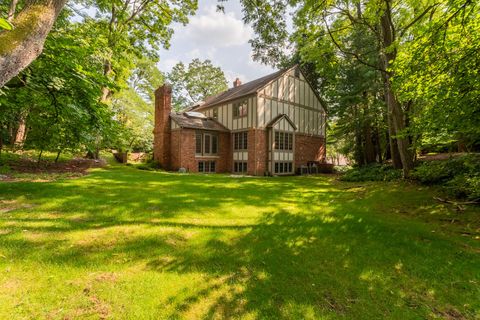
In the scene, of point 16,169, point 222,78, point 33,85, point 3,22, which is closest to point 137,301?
point 3,22

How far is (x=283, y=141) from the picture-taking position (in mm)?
19859

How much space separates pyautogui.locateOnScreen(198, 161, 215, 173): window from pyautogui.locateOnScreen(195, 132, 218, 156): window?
78cm

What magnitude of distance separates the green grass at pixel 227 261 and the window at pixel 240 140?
12.6 m

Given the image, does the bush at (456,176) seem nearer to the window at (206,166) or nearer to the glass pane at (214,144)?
the glass pane at (214,144)

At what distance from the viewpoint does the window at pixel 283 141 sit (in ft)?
→ 64.0

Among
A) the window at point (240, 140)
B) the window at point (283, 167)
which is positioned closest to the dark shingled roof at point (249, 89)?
the window at point (240, 140)

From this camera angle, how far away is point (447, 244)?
511 cm

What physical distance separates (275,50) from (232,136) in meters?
12.8

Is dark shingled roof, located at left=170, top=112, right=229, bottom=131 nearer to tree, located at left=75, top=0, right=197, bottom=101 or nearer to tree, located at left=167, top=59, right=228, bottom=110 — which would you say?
tree, located at left=75, top=0, right=197, bottom=101

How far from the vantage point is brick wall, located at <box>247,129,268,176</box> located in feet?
60.8

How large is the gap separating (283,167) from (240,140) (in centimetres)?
433

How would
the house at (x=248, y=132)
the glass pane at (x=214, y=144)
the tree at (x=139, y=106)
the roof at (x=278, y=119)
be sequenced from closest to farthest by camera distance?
the house at (x=248, y=132) < the roof at (x=278, y=119) < the glass pane at (x=214, y=144) < the tree at (x=139, y=106)

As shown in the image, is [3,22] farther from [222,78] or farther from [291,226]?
[222,78]

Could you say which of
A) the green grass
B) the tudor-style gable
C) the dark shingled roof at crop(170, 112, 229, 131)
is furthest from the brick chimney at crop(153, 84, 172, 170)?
the green grass
